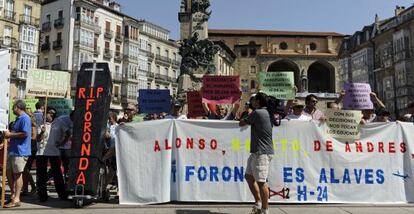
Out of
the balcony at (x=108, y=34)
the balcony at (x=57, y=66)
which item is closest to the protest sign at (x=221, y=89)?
the balcony at (x=57, y=66)

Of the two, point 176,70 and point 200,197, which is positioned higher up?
point 176,70

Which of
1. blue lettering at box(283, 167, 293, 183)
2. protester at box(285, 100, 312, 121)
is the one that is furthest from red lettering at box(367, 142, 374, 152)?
blue lettering at box(283, 167, 293, 183)

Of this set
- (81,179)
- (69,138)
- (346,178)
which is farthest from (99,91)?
(346,178)

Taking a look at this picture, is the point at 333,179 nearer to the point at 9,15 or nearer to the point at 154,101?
the point at 154,101

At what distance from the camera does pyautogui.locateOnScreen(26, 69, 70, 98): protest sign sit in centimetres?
1359

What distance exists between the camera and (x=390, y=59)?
2434 inches

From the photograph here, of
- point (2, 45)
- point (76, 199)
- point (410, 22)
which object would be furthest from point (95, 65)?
point (410, 22)

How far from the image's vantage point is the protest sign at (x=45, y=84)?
13586 mm

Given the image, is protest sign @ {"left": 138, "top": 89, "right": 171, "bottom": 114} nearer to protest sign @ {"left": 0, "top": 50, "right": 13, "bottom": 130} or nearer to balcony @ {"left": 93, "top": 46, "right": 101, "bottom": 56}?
protest sign @ {"left": 0, "top": 50, "right": 13, "bottom": 130}

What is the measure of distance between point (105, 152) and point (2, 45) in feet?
145

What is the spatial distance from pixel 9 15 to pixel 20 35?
2476 millimetres

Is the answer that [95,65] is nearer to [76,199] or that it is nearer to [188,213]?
[76,199]

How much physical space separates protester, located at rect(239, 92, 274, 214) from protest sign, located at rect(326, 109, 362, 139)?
2223mm

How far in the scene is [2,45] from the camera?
4747 centimetres
